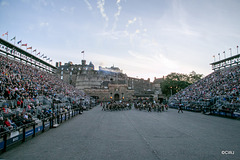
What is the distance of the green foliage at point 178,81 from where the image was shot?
67.1m

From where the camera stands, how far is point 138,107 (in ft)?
105

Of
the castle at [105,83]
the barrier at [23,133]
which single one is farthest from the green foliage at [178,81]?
the barrier at [23,133]

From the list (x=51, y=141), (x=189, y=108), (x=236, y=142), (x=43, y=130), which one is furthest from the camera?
(x=189, y=108)

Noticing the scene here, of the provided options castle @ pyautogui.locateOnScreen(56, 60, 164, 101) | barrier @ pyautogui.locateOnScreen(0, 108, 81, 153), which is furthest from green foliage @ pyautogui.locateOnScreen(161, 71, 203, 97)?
barrier @ pyautogui.locateOnScreen(0, 108, 81, 153)

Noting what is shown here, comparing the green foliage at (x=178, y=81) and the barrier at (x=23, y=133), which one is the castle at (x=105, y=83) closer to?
the green foliage at (x=178, y=81)

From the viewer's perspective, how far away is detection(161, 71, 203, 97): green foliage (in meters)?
67.1

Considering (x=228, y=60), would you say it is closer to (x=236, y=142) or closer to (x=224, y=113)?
(x=224, y=113)

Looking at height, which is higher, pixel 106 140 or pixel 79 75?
pixel 79 75

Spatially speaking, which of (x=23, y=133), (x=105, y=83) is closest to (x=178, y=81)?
(x=105, y=83)

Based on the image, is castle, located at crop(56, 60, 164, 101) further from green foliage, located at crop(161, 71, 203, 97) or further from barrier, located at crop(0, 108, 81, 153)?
barrier, located at crop(0, 108, 81, 153)

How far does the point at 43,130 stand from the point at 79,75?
244 feet

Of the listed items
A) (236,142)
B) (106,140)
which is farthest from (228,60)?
(106,140)

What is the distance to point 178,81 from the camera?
67.6 m

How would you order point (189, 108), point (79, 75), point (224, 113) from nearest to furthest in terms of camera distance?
1. point (224, 113)
2. point (189, 108)
3. point (79, 75)
